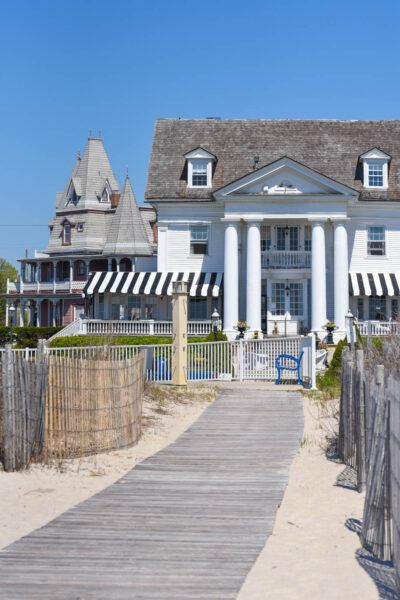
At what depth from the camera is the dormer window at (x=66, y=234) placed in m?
63.1

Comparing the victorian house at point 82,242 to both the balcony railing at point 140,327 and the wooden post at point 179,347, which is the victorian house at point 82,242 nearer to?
the balcony railing at point 140,327

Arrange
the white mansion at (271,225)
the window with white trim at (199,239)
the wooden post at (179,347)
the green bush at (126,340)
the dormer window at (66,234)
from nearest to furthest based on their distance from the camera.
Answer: the wooden post at (179,347) < the green bush at (126,340) < the white mansion at (271,225) < the window with white trim at (199,239) < the dormer window at (66,234)

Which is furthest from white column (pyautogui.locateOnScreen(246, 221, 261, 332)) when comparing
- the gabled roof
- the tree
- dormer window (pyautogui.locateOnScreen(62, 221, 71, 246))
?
the tree

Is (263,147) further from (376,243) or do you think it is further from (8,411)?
(8,411)

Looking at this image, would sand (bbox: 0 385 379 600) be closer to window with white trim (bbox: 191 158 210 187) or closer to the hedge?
the hedge

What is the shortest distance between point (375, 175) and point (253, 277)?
8.69 metres

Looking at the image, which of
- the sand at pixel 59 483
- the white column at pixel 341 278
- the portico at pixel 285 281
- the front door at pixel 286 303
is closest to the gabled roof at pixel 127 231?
the portico at pixel 285 281

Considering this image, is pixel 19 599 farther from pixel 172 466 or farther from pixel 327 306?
pixel 327 306

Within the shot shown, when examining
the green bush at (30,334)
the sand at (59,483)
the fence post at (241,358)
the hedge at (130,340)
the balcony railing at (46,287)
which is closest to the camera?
the sand at (59,483)

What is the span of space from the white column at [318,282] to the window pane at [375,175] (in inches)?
185

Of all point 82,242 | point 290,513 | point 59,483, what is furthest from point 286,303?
point 290,513

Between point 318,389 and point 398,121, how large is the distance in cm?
2560

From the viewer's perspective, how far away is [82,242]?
6200cm

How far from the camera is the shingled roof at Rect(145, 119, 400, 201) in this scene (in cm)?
4019
